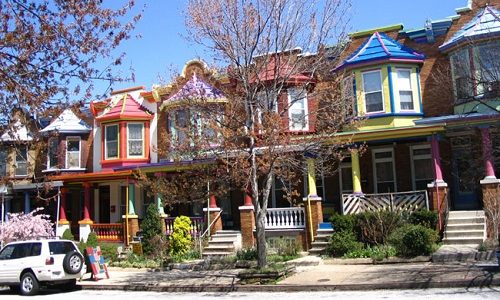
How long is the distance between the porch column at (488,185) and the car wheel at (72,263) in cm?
1350

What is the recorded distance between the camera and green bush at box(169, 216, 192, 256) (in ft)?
73.1

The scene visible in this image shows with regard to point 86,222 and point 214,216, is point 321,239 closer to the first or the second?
point 214,216

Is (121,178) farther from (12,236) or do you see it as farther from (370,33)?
(370,33)

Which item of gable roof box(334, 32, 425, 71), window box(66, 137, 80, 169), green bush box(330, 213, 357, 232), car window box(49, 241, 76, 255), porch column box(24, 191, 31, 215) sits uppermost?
gable roof box(334, 32, 425, 71)

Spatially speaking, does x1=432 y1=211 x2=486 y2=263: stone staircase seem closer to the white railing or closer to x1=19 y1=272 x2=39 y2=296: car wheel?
the white railing

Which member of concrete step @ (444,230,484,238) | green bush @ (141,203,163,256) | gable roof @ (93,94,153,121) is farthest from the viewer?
gable roof @ (93,94,153,121)

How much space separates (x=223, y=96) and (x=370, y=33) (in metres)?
9.95

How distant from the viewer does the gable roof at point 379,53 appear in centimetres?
2233

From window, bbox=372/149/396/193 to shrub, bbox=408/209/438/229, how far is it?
4108 mm

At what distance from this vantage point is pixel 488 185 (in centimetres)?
1873

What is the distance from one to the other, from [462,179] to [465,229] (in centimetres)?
281

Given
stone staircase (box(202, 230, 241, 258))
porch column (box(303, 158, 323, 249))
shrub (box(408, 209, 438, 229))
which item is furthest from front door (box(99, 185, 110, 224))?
shrub (box(408, 209, 438, 229))

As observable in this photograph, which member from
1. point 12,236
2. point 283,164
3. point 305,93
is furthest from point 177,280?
point 12,236

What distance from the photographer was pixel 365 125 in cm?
2222
